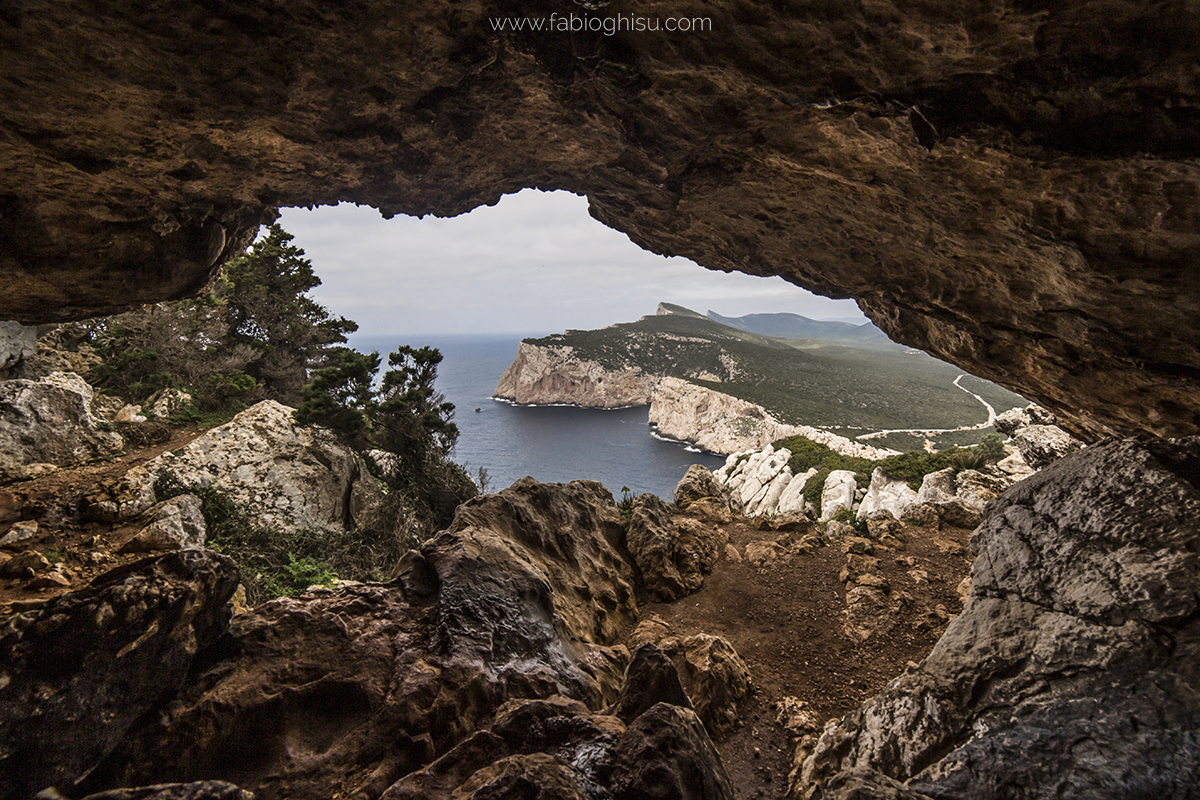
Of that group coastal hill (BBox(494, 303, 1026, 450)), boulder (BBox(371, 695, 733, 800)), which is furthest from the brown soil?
coastal hill (BBox(494, 303, 1026, 450))

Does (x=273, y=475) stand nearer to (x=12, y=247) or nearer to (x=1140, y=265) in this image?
(x=12, y=247)

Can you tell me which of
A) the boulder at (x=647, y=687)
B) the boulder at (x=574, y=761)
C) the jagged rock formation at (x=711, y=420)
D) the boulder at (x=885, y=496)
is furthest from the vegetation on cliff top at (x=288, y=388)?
the jagged rock formation at (x=711, y=420)

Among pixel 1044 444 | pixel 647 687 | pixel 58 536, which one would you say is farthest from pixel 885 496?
pixel 58 536

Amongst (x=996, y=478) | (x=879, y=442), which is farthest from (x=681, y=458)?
(x=996, y=478)

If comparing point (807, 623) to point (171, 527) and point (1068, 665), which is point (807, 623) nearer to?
point (1068, 665)

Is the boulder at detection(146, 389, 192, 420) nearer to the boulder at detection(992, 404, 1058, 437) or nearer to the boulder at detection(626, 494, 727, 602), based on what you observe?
the boulder at detection(626, 494, 727, 602)

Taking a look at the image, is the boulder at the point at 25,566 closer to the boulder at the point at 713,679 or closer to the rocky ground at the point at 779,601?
the rocky ground at the point at 779,601
